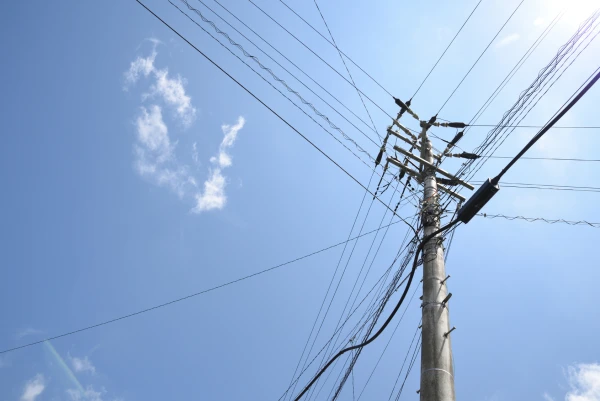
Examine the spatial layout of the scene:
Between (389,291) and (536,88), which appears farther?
(389,291)

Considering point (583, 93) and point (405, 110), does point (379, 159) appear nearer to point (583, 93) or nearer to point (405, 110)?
point (405, 110)

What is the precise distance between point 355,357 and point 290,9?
6.97 m

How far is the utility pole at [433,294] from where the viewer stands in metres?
4.62

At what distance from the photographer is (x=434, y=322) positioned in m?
5.24

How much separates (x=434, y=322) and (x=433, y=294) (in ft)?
1.63

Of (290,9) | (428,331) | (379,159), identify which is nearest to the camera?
(428,331)

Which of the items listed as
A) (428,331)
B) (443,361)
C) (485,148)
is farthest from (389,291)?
(485,148)

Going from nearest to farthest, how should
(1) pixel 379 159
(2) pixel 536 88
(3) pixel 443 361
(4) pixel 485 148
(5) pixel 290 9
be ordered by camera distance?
1. (3) pixel 443 361
2. (2) pixel 536 88
3. (4) pixel 485 148
4. (5) pixel 290 9
5. (1) pixel 379 159

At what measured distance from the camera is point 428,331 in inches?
204

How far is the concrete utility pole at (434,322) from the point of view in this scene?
15.0 feet

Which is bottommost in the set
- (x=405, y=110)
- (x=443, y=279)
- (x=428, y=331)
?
(x=428, y=331)

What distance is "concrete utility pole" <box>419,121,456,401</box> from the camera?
458cm

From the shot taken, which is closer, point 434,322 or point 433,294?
point 434,322

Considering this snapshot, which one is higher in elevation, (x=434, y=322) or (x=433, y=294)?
(x=433, y=294)
